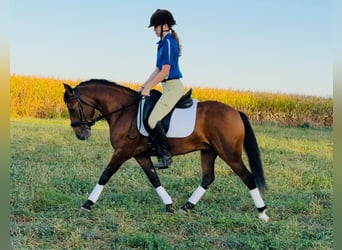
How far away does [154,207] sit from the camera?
5.38 meters

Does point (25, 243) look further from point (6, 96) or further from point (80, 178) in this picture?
point (80, 178)

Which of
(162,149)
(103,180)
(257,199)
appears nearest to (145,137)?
(162,149)

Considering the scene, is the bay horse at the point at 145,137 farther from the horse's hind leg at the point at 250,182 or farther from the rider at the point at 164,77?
the rider at the point at 164,77

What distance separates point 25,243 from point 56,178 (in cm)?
236

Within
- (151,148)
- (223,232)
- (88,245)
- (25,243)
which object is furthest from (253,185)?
(25,243)

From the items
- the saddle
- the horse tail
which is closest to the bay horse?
the horse tail

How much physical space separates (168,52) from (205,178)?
169 cm

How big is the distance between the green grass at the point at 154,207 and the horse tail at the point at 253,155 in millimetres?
426

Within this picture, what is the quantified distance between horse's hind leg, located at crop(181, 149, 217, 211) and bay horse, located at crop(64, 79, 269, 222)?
0.5 inches

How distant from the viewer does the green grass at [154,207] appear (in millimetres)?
4258

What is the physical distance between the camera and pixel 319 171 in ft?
25.1

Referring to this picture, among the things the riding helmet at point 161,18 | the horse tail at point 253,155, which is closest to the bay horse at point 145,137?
the horse tail at point 253,155

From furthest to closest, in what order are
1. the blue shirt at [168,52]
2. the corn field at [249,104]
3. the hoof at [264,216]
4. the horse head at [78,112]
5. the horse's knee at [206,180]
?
the corn field at [249,104], the horse's knee at [206,180], the horse head at [78,112], the hoof at [264,216], the blue shirt at [168,52]

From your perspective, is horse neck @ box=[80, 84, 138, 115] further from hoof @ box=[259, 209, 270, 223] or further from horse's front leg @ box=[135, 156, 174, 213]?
hoof @ box=[259, 209, 270, 223]
